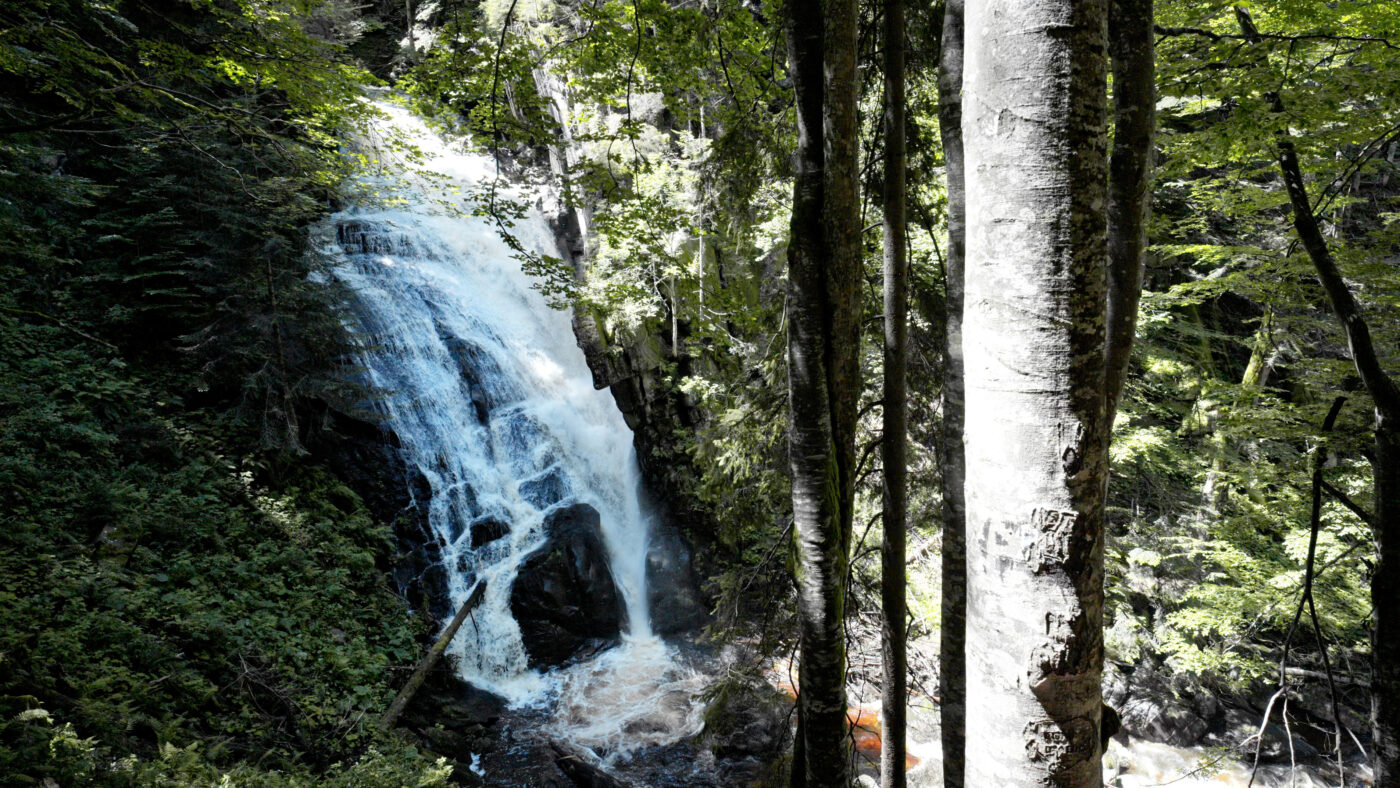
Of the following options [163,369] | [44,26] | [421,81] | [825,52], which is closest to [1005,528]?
[825,52]

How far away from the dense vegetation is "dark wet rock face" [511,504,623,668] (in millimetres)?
2366

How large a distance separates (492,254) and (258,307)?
8.54m

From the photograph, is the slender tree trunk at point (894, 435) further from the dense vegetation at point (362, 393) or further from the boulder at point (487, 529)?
the boulder at point (487, 529)

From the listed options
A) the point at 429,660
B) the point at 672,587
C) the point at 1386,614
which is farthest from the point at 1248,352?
the point at 429,660

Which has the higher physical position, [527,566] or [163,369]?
[163,369]

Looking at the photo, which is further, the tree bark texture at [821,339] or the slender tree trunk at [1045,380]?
the tree bark texture at [821,339]

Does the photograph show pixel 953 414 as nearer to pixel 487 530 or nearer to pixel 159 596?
pixel 159 596

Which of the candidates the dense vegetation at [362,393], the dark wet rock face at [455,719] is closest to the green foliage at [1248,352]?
the dense vegetation at [362,393]

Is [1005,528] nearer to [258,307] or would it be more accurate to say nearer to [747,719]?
[747,719]

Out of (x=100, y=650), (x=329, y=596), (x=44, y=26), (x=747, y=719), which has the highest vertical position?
(x=44, y=26)

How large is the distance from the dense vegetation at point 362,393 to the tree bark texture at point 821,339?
846mm

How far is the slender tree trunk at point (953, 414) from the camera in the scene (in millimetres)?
3070

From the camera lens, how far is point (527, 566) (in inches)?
484

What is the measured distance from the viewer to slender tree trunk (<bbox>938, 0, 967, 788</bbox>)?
3070 millimetres
